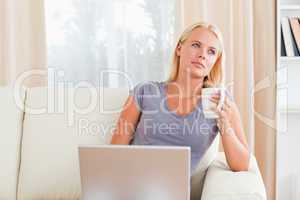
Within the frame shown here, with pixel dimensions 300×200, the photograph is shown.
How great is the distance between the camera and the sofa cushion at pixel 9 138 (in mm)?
2096

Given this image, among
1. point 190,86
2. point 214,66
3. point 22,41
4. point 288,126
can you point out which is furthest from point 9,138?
point 288,126

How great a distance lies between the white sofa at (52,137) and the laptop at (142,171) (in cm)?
50

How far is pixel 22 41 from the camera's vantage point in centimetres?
269

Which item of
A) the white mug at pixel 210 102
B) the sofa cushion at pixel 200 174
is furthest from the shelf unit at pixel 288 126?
Result: the white mug at pixel 210 102

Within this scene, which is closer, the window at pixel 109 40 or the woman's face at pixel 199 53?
the woman's face at pixel 199 53

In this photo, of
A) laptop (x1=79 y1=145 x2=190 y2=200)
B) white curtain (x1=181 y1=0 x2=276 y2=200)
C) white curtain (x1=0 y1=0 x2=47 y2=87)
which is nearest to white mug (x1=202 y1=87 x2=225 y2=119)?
laptop (x1=79 y1=145 x2=190 y2=200)

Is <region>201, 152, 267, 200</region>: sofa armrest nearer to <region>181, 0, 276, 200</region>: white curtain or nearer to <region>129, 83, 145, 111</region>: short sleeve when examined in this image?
<region>129, 83, 145, 111</region>: short sleeve

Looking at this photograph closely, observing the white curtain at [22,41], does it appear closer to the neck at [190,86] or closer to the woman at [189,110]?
the woman at [189,110]

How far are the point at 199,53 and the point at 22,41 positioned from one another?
3.93 feet

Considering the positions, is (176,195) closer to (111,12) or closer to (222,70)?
(222,70)

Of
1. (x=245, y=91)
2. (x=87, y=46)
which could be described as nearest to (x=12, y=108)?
(x=87, y=46)

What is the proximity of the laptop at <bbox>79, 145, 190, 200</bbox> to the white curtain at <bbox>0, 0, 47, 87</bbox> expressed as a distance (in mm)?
1334

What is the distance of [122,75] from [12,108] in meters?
0.73

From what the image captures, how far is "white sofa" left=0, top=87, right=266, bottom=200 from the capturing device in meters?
2.06
